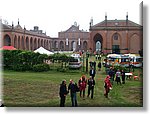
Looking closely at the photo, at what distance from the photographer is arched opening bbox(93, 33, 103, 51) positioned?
7.94 m

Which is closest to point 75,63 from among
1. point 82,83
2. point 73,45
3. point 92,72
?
point 73,45

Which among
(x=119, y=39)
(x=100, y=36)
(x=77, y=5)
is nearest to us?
(x=77, y=5)

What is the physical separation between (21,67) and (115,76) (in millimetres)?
2858

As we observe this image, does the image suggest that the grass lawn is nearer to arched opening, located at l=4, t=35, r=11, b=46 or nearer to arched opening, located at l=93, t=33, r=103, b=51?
arched opening, located at l=4, t=35, r=11, b=46

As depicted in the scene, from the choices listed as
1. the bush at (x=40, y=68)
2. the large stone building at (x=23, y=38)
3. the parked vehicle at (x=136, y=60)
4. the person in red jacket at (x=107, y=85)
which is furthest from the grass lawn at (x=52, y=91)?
the large stone building at (x=23, y=38)

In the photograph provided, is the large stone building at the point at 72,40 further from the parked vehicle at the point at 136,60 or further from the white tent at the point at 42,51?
the parked vehicle at the point at 136,60

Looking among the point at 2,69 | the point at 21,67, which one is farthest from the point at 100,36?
the point at 2,69

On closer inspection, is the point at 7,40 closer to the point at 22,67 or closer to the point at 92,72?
the point at 22,67

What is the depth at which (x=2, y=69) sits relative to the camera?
22.8ft

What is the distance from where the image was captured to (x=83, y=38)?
799 cm

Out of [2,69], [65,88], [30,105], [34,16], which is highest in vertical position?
[34,16]

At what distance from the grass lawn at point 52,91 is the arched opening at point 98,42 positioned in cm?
105

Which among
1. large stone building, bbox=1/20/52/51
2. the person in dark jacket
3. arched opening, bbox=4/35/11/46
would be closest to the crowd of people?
the person in dark jacket

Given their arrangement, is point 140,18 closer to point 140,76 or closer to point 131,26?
point 131,26
